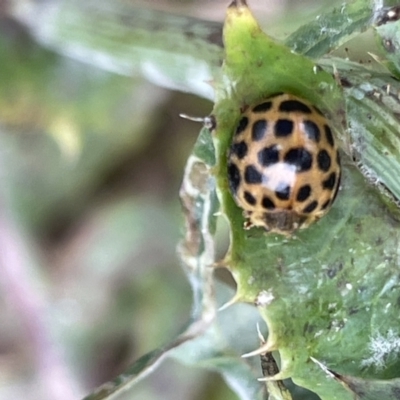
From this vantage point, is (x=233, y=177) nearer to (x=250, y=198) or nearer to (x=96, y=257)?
(x=250, y=198)

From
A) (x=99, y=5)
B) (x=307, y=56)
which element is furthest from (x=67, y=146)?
(x=307, y=56)

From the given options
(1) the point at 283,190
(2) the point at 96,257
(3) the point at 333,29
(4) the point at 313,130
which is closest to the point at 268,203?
(1) the point at 283,190

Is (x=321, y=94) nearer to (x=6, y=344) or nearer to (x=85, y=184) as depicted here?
(x=85, y=184)

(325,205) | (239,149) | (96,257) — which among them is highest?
(96,257)

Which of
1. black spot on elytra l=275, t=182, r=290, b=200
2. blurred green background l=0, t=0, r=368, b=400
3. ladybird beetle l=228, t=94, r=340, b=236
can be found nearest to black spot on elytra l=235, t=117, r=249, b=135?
ladybird beetle l=228, t=94, r=340, b=236

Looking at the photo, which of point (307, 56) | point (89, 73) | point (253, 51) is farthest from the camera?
point (89, 73)

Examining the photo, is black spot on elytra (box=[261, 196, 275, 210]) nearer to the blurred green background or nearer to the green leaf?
the green leaf
